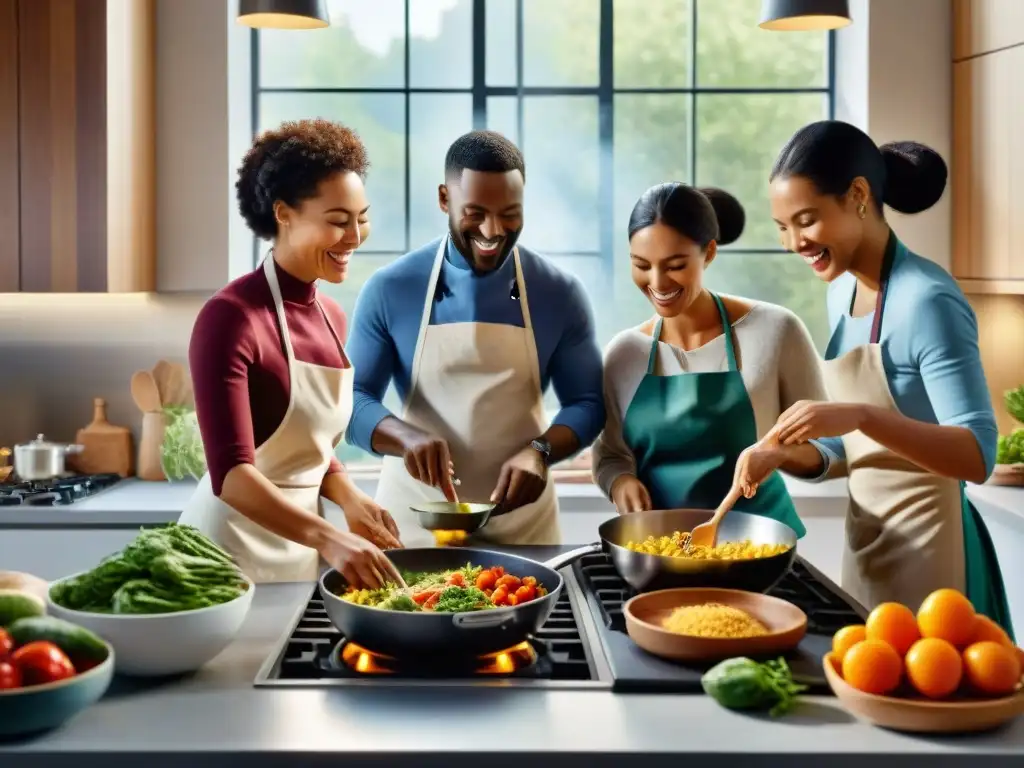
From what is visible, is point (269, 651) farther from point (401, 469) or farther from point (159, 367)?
point (159, 367)

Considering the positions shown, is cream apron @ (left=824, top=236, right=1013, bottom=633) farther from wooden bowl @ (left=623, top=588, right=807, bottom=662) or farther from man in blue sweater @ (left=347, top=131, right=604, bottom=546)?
wooden bowl @ (left=623, top=588, right=807, bottom=662)

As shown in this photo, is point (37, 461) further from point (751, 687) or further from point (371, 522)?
point (751, 687)

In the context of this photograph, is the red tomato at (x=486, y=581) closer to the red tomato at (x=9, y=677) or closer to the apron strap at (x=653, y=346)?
the red tomato at (x=9, y=677)

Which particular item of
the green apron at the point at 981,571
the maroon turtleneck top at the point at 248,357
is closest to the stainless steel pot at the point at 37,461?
the maroon turtleneck top at the point at 248,357

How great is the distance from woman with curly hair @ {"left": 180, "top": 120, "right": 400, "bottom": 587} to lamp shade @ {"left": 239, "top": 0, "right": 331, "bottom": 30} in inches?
28.1

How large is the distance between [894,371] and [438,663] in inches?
46.1

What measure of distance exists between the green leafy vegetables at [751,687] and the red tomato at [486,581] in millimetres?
396

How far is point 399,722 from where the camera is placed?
51.9 inches

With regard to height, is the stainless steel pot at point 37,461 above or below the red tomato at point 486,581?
below

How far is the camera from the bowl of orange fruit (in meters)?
1.28

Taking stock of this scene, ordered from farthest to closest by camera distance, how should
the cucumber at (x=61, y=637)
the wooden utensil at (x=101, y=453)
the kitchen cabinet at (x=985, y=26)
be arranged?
the wooden utensil at (x=101, y=453), the kitchen cabinet at (x=985, y=26), the cucumber at (x=61, y=637)

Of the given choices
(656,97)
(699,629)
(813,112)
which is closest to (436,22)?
(656,97)

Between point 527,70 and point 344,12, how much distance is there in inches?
29.5

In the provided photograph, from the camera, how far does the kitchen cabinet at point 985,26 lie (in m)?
3.46
